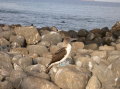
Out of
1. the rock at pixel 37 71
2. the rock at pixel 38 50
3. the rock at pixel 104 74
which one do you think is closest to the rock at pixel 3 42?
the rock at pixel 38 50

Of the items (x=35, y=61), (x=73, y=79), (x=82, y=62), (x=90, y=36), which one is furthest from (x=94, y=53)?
(x=90, y=36)

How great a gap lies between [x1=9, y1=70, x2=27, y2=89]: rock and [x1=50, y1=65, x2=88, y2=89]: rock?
3.29 feet

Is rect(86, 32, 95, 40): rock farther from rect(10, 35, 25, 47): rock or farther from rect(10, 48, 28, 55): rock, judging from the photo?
rect(10, 48, 28, 55): rock

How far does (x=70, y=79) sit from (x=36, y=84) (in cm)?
101

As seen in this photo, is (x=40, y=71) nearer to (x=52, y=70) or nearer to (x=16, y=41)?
(x=52, y=70)

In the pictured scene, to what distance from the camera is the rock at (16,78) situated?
9823 mm

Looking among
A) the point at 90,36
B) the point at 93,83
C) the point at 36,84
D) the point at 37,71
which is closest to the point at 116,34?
the point at 90,36

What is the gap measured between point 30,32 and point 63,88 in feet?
19.8

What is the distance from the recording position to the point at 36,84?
948cm

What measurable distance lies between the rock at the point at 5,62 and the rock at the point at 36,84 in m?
1.13

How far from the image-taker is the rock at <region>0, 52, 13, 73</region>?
10695 mm

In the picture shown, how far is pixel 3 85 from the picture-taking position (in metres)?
9.48

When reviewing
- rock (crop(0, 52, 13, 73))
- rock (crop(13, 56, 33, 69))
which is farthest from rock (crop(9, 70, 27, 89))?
rock (crop(13, 56, 33, 69))

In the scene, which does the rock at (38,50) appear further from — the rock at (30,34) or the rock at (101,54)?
the rock at (101,54)
